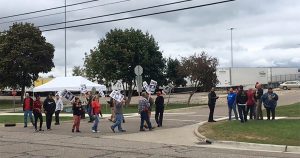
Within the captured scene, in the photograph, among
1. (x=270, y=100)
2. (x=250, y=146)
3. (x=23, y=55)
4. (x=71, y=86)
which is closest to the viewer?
(x=250, y=146)

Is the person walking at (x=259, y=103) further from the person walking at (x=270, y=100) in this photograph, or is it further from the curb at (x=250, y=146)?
the curb at (x=250, y=146)

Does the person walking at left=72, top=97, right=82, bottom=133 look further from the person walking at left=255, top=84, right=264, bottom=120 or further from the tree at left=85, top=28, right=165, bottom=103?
the tree at left=85, top=28, right=165, bottom=103

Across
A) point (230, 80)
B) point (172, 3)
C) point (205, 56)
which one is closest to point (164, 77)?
point (205, 56)

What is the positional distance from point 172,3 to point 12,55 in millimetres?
38523

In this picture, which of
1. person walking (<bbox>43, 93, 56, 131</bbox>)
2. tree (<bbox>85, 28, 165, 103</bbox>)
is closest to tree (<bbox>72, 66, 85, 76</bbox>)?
tree (<bbox>85, 28, 165, 103</bbox>)

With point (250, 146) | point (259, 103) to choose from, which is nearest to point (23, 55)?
point (259, 103)

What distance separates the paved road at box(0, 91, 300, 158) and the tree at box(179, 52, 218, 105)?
1931 centimetres

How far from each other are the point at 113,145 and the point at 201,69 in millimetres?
25634

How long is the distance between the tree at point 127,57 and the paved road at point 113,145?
20.3 metres

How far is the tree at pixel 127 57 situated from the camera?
4156 centimetres

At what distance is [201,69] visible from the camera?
40188 mm

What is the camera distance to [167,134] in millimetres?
18672

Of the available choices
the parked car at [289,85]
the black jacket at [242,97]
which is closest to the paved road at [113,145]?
the black jacket at [242,97]

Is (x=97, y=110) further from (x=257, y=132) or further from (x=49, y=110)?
(x=257, y=132)
